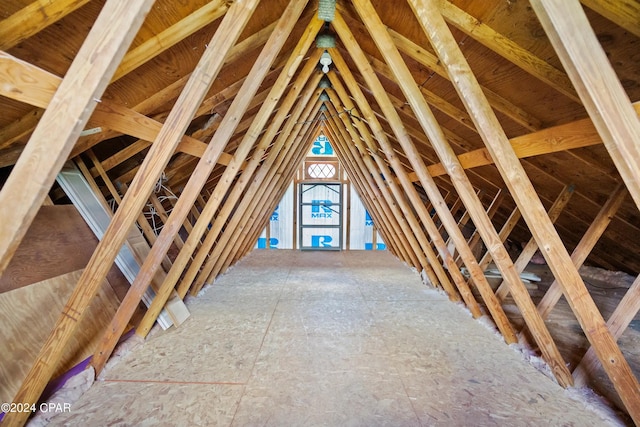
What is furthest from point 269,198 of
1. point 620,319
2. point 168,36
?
point 620,319

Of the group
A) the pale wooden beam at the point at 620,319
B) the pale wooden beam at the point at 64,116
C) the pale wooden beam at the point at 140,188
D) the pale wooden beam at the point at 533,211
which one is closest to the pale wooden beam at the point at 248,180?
the pale wooden beam at the point at 140,188

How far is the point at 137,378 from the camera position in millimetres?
1899

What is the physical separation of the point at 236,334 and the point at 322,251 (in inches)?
188

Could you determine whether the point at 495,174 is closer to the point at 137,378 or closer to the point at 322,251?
the point at 137,378

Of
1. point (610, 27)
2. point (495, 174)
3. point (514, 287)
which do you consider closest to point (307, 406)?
point (514, 287)

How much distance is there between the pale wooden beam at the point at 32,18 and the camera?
104cm

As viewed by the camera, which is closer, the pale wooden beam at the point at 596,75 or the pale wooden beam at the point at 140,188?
the pale wooden beam at the point at 596,75

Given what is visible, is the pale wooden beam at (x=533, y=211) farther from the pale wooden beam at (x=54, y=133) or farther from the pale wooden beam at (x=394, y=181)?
the pale wooden beam at (x=54, y=133)

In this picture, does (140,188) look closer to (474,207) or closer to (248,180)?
(248,180)

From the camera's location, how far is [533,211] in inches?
60.3

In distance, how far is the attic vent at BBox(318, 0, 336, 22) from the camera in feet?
6.59

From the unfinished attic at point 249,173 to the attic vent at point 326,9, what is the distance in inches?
0.7

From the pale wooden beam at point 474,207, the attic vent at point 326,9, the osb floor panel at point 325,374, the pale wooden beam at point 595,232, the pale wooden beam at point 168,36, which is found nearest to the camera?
the pale wooden beam at point 168,36

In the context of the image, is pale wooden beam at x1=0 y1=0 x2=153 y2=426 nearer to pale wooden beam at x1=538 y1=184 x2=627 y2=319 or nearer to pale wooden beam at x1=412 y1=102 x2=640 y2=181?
pale wooden beam at x1=412 y1=102 x2=640 y2=181
